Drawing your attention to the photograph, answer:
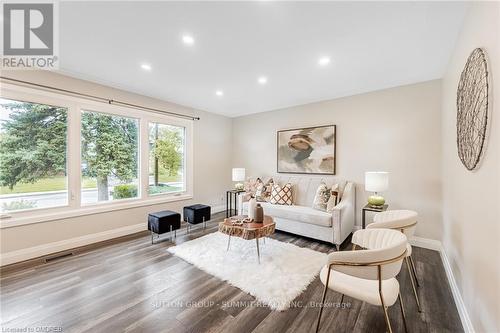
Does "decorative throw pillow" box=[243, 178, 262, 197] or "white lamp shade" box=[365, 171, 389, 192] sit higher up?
"white lamp shade" box=[365, 171, 389, 192]

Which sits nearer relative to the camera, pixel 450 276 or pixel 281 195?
pixel 450 276

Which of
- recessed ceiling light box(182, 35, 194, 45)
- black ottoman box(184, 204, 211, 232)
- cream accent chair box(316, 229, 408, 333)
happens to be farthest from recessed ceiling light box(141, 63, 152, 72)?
cream accent chair box(316, 229, 408, 333)

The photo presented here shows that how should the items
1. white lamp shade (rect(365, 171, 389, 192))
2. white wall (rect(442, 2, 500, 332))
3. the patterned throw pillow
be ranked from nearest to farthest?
white wall (rect(442, 2, 500, 332))
white lamp shade (rect(365, 171, 389, 192))
the patterned throw pillow

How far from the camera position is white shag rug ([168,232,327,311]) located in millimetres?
2150

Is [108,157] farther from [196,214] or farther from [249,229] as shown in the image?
[249,229]

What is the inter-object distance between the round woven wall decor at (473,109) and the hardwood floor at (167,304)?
4.63ft

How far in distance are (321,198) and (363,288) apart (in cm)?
221

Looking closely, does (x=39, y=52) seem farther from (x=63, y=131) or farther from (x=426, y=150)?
(x=426, y=150)

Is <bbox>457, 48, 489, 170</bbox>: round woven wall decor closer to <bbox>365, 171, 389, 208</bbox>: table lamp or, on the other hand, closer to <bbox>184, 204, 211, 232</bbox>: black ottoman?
<bbox>365, 171, 389, 208</bbox>: table lamp

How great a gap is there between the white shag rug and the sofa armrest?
0.43 m

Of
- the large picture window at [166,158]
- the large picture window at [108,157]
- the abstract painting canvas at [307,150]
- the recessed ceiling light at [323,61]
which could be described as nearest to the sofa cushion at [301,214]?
the abstract painting canvas at [307,150]

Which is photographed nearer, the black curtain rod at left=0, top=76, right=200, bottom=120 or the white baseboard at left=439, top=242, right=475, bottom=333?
the white baseboard at left=439, top=242, right=475, bottom=333

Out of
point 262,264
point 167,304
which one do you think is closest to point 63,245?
point 167,304

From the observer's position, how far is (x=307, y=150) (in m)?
4.43
